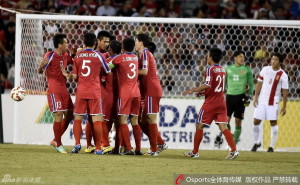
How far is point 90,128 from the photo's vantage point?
11227 millimetres

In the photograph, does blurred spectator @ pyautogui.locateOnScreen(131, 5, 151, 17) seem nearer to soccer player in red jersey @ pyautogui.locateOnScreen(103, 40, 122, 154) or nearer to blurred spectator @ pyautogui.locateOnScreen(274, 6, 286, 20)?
blurred spectator @ pyautogui.locateOnScreen(274, 6, 286, 20)

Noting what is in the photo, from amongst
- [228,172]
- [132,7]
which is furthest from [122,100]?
[132,7]

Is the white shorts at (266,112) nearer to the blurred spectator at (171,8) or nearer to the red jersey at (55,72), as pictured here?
the red jersey at (55,72)

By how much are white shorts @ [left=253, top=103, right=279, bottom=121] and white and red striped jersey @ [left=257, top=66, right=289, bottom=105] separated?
3.3 inches

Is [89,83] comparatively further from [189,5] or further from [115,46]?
[189,5]

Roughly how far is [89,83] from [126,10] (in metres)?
8.02

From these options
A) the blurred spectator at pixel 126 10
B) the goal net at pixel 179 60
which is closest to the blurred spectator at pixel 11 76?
the goal net at pixel 179 60

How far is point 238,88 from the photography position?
45.5ft

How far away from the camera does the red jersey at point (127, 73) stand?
1057cm

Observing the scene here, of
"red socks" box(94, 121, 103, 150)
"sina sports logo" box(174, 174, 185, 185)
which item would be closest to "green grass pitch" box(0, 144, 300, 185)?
"sina sports logo" box(174, 174, 185, 185)

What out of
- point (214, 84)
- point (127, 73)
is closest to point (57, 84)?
point (127, 73)

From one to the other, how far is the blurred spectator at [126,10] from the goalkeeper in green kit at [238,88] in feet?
16.0

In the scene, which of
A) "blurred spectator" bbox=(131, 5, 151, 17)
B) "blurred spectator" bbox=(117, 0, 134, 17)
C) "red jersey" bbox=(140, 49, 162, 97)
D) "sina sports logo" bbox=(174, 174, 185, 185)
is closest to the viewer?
"sina sports logo" bbox=(174, 174, 185, 185)

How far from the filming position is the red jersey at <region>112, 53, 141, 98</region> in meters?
10.6
